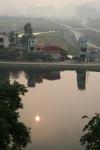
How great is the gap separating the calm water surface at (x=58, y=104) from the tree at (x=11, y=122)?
16.7ft

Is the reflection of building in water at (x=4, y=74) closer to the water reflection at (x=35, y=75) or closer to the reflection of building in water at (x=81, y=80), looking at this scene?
the water reflection at (x=35, y=75)

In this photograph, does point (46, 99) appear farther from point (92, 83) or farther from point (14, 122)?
point (14, 122)

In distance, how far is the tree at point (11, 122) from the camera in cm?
Result: 1253

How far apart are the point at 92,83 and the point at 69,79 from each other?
7.75 feet

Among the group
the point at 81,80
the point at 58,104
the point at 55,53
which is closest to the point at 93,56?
the point at 55,53

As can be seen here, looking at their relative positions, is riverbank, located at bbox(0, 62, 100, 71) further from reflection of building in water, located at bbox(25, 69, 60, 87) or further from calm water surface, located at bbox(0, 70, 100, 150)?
reflection of building in water, located at bbox(25, 69, 60, 87)

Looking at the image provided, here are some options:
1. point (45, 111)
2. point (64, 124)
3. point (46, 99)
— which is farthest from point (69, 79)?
point (64, 124)

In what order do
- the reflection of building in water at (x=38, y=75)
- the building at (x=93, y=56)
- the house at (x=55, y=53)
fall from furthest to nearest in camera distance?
the building at (x=93, y=56), the house at (x=55, y=53), the reflection of building in water at (x=38, y=75)

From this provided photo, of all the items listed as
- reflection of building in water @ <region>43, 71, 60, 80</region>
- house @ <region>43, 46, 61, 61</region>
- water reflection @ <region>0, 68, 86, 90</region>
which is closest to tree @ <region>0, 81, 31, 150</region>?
water reflection @ <region>0, 68, 86, 90</region>

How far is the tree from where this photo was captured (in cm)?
1253

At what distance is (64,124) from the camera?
23234 millimetres

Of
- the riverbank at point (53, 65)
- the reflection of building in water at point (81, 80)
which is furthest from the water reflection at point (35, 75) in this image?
the riverbank at point (53, 65)

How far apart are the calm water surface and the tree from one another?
16.7 feet

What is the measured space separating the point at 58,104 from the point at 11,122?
593 inches
